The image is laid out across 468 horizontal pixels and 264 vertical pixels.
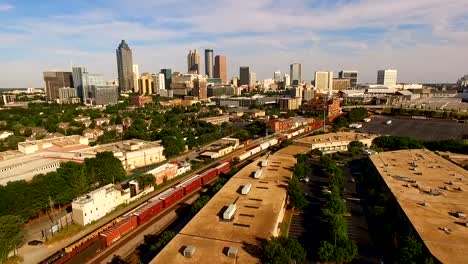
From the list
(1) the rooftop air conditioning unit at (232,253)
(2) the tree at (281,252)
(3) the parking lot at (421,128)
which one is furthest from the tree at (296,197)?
(3) the parking lot at (421,128)

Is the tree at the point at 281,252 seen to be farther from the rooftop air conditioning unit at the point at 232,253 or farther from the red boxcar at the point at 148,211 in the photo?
the red boxcar at the point at 148,211

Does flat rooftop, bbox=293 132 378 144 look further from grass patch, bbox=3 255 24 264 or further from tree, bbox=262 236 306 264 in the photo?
grass patch, bbox=3 255 24 264

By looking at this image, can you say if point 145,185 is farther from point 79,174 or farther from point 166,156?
point 166,156

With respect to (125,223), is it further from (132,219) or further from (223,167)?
(223,167)

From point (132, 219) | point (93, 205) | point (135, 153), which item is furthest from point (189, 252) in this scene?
point (135, 153)

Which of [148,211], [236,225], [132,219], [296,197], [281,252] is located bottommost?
[148,211]

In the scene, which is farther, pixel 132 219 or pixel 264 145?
pixel 264 145

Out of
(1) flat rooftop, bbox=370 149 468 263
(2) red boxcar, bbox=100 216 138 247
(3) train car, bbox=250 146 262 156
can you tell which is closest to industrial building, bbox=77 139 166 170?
(3) train car, bbox=250 146 262 156
